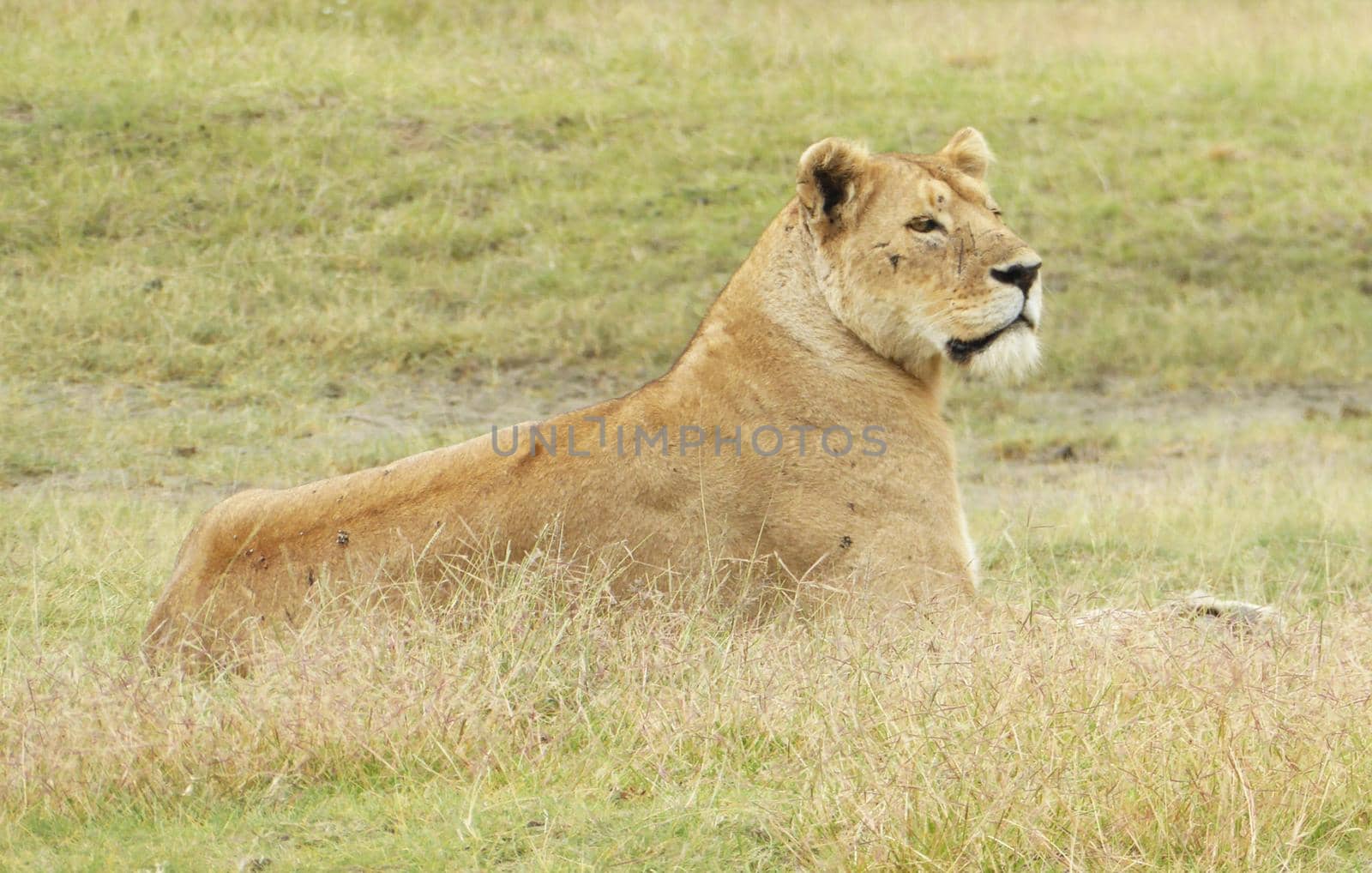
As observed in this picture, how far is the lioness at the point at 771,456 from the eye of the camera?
15.1ft

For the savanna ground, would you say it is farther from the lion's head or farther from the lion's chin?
the lion's head

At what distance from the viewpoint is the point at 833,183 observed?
515 centimetres

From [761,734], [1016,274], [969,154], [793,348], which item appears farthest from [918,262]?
[761,734]

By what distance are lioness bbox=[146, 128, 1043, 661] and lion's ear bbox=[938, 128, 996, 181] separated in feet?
0.64

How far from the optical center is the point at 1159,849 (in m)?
3.31

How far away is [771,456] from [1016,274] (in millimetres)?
890

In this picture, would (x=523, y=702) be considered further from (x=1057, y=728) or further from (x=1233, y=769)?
(x=1233, y=769)

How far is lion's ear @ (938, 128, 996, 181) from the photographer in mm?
5504

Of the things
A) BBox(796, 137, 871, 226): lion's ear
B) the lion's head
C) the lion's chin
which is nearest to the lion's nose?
the lion's head

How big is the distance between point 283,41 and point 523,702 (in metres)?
11.8

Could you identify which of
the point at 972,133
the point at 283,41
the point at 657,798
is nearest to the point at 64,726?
the point at 657,798

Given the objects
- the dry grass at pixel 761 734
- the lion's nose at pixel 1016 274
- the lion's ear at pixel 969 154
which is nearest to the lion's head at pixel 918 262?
the lion's nose at pixel 1016 274

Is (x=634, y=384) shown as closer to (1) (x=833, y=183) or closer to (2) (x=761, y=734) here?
(1) (x=833, y=183)

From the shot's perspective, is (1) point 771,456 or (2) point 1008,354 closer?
(1) point 771,456
